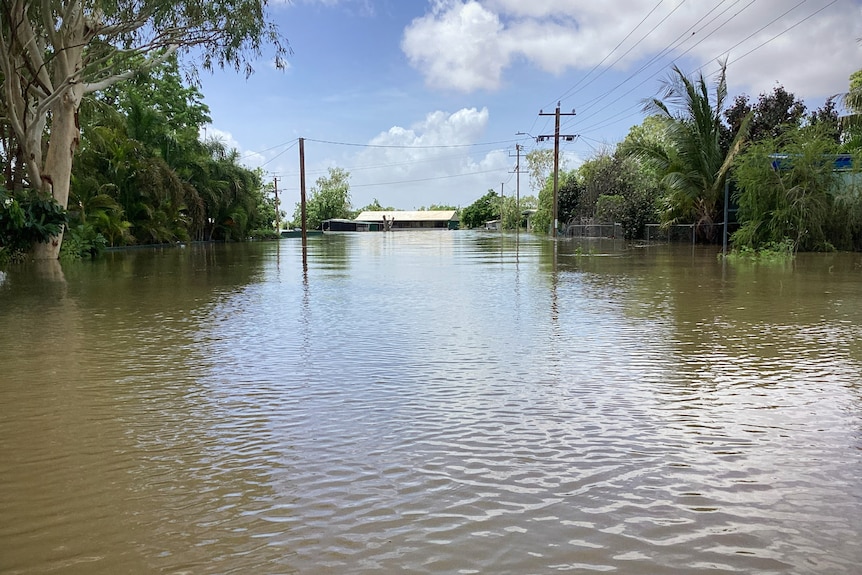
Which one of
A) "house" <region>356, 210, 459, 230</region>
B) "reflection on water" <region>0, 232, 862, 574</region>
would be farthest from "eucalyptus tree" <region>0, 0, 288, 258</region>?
"house" <region>356, 210, 459, 230</region>

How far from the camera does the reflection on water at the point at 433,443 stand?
8.73ft

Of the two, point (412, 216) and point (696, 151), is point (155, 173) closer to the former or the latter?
point (696, 151)

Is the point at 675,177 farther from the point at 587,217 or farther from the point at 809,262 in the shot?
the point at 587,217

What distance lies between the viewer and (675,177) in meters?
29.2

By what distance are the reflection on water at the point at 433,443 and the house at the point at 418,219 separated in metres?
105

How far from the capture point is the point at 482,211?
381 ft

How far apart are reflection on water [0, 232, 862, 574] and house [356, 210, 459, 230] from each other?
105m

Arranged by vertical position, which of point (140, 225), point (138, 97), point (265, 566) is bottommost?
point (265, 566)

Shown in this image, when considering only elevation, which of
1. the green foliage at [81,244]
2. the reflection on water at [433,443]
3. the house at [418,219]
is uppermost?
the house at [418,219]

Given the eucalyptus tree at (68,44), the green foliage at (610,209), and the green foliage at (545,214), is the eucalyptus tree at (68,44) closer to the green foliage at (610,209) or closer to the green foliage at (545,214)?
the green foliage at (610,209)

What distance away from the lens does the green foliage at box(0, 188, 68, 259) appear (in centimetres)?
1496

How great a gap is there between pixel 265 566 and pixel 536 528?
3.53 ft

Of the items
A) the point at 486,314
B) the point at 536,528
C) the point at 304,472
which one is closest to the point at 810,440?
the point at 536,528

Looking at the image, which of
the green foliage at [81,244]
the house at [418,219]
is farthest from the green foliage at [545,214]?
the house at [418,219]
